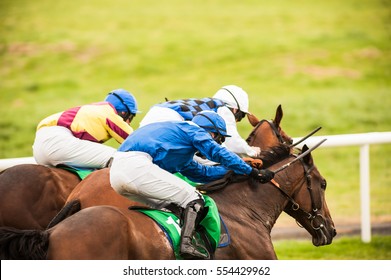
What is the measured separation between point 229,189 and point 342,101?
52.3ft

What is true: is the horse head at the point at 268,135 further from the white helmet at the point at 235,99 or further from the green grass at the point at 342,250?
the green grass at the point at 342,250

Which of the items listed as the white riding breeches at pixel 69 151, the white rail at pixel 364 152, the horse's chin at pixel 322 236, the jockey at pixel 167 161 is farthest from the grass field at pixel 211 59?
the jockey at pixel 167 161

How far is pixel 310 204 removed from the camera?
677cm

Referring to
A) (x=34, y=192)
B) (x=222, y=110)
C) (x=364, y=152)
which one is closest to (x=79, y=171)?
(x=34, y=192)

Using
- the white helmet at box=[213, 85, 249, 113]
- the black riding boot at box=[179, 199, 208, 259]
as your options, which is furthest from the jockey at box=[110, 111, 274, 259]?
the white helmet at box=[213, 85, 249, 113]

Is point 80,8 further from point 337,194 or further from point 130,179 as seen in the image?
point 130,179

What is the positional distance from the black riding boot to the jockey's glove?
57cm

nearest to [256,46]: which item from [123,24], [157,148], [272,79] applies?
[272,79]

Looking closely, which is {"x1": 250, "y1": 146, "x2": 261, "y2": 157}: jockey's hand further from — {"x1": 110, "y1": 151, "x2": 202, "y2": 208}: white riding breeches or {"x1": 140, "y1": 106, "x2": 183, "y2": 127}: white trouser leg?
{"x1": 110, "y1": 151, "x2": 202, "y2": 208}: white riding breeches

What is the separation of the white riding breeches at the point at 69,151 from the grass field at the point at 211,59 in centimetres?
870

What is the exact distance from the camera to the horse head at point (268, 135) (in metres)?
7.23

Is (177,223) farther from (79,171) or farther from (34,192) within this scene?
(79,171)

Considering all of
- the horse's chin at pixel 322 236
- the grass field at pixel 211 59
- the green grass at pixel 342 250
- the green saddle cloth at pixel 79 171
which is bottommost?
the grass field at pixel 211 59

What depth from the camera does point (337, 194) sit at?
1402 cm
